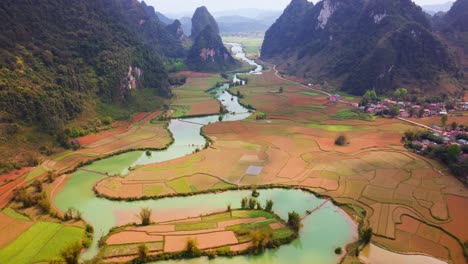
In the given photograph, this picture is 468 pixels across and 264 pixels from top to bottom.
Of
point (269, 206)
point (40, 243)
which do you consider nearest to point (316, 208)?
point (269, 206)

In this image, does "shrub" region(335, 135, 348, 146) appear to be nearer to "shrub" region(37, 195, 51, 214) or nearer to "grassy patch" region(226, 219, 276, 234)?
"grassy patch" region(226, 219, 276, 234)

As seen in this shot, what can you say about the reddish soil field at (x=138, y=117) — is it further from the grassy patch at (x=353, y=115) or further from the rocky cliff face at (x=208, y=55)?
the rocky cliff face at (x=208, y=55)

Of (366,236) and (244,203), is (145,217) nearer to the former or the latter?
(244,203)

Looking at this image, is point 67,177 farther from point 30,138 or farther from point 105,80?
point 105,80

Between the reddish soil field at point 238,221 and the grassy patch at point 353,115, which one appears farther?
the grassy patch at point 353,115

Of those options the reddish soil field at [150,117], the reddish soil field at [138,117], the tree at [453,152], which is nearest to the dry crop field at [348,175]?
the tree at [453,152]

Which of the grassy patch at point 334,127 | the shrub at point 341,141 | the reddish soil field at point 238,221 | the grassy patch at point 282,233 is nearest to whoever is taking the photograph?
the grassy patch at point 282,233

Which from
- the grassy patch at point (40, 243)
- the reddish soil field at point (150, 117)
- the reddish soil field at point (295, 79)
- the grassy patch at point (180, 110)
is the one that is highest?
the reddish soil field at point (295, 79)
